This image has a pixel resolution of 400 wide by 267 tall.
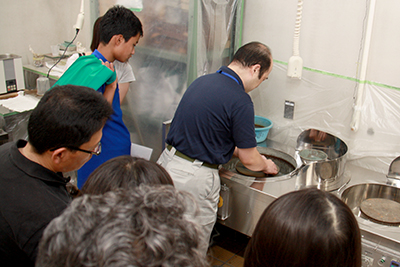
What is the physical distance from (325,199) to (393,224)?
106 cm

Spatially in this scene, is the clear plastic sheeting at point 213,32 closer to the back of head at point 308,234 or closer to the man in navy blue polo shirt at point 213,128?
the man in navy blue polo shirt at point 213,128

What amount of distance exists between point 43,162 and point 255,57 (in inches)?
45.7

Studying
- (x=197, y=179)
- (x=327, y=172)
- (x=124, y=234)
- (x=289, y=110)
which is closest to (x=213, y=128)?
(x=197, y=179)

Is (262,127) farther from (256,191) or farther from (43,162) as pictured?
(43,162)

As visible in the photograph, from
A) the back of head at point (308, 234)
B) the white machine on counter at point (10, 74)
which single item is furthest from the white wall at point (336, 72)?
the white machine on counter at point (10, 74)

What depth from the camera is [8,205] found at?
38.6 inches

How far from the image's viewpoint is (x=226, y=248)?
2465 mm

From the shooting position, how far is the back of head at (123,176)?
102cm

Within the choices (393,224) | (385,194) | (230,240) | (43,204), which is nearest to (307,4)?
(385,194)

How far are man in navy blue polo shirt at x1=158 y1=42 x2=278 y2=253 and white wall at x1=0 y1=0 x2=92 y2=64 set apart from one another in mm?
1552

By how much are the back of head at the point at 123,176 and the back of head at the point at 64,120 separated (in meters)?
0.14

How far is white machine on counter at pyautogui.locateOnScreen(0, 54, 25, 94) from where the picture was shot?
9.03ft

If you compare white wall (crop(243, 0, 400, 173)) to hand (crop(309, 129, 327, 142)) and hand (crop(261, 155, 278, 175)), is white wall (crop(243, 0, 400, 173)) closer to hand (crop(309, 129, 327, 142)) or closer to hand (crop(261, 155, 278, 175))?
hand (crop(309, 129, 327, 142))

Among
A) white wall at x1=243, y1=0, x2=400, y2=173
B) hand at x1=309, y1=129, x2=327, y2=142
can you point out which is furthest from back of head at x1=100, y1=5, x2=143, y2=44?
hand at x1=309, y1=129, x2=327, y2=142
